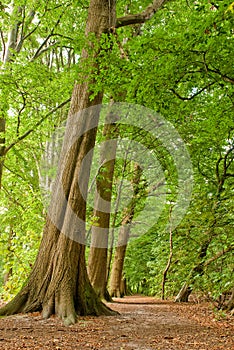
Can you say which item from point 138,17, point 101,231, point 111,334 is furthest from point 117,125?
point 111,334

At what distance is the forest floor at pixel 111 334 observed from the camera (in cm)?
419

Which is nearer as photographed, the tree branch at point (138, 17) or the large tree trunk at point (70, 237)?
the large tree trunk at point (70, 237)

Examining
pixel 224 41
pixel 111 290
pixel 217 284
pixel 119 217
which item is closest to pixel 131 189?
pixel 119 217

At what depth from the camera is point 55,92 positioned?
33.5 ft

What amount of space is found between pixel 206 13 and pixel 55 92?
641 centimetres

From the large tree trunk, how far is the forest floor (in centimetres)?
35

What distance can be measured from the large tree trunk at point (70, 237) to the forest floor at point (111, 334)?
1.14 ft

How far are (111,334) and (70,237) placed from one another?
2.10 meters

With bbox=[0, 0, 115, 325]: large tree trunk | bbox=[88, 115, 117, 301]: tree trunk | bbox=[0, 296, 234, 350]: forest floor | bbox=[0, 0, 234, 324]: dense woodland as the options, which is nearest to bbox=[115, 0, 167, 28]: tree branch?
bbox=[0, 0, 234, 324]: dense woodland

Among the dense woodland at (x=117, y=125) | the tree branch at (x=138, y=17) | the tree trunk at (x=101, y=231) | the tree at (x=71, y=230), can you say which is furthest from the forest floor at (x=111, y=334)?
the tree branch at (x=138, y=17)

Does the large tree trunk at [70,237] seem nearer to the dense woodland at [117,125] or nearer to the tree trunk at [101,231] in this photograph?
the dense woodland at [117,125]

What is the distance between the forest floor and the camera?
4.19 metres

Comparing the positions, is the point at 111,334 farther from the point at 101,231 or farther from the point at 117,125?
the point at 101,231

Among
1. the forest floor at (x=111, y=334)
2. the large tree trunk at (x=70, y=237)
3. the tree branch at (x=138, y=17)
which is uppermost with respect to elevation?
the tree branch at (x=138, y=17)
